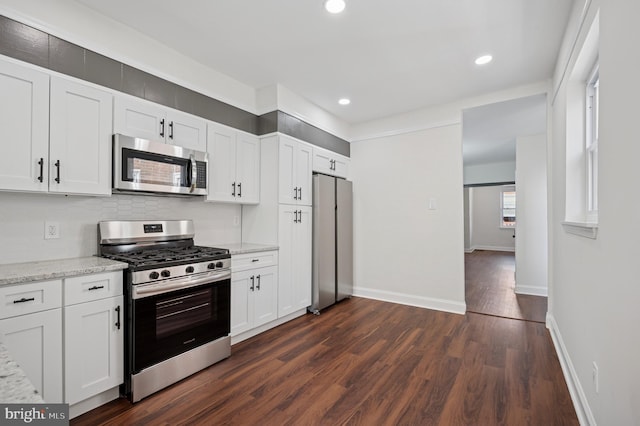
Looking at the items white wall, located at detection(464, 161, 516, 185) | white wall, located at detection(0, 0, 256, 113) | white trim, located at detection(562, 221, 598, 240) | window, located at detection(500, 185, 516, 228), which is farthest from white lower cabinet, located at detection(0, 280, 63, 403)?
window, located at detection(500, 185, 516, 228)

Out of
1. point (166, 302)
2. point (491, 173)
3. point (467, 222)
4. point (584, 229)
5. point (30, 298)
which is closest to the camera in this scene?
point (30, 298)

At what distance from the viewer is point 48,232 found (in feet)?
7.00

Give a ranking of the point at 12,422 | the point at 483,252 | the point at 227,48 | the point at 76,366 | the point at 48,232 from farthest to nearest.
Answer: the point at 483,252
the point at 227,48
the point at 48,232
the point at 76,366
the point at 12,422

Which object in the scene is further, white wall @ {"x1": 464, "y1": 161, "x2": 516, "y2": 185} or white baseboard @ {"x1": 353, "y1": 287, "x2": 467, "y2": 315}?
white wall @ {"x1": 464, "y1": 161, "x2": 516, "y2": 185}

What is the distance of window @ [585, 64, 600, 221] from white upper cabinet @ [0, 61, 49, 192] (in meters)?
3.74

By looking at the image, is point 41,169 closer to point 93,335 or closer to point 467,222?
point 93,335

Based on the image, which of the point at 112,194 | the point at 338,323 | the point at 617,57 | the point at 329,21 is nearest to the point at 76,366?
the point at 112,194

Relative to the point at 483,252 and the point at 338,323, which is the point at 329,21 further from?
the point at 483,252

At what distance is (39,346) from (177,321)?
0.77m

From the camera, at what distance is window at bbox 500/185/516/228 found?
1023cm

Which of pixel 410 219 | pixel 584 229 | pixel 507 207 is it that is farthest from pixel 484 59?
pixel 507 207

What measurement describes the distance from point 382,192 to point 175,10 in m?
3.26

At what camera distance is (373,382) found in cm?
225

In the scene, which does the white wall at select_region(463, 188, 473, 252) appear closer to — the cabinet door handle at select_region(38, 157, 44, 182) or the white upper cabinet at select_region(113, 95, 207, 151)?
the white upper cabinet at select_region(113, 95, 207, 151)
